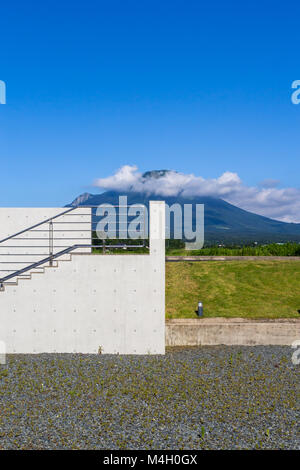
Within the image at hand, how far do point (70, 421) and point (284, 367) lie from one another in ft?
21.0

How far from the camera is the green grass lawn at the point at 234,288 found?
15.6m

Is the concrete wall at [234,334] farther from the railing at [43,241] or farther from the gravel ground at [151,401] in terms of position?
the railing at [43,241]

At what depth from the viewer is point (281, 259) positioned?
2122 centimetres

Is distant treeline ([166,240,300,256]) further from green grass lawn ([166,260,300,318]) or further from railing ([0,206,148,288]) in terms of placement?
railing ([0,206,148,288])

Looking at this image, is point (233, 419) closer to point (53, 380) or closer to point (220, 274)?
point (53, 380)

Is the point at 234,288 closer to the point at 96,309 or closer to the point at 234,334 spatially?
the point at 234,334

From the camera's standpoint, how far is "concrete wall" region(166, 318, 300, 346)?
13.7 meters

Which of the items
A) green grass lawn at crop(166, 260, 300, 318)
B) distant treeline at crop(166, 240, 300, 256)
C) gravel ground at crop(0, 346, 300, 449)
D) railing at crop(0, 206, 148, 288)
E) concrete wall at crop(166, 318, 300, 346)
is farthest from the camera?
distant treeline at crop(166, 240, 300, 256)

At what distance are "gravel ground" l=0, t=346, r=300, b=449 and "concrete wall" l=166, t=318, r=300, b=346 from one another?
44.4 inches

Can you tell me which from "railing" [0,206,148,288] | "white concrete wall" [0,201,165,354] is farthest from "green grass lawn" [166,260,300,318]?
"railing" [0,206,148,288]

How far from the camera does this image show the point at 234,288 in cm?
1752

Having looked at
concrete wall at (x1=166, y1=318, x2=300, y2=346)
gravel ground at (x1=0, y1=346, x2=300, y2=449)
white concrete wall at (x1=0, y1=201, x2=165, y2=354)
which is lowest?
gravel ground at (x1=0, y1=346, x2=300, y2=449)
